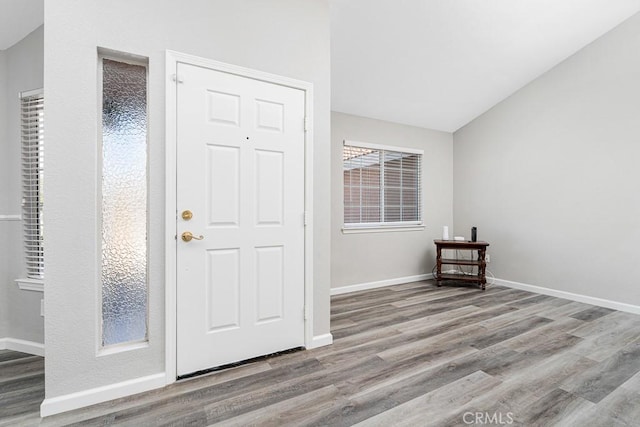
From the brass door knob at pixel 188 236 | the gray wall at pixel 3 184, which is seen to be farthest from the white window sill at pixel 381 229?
the gray wall at pixel 3 184

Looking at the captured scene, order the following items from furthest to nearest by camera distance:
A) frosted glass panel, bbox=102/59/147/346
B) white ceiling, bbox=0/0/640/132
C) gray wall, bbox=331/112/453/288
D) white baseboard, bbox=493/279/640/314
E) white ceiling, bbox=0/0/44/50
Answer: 1. gray wall, bbox=331/112/453/288
2. white baseboard, bbox=493/279/640/314
3. white ceiling, bbox=0/0/640/132
4. white ceiling, bbox=0/0/44/50
5. frosted glass panel, bbox=102/59/147/346

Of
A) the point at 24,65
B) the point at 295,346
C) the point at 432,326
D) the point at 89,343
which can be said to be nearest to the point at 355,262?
the point at 432,326

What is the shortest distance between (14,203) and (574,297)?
588 centimetres

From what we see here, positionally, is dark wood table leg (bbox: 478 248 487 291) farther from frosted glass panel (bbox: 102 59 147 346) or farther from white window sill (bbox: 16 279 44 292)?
white window sill (bbox: 16 279 44 292)

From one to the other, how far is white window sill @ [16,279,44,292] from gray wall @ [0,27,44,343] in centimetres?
4

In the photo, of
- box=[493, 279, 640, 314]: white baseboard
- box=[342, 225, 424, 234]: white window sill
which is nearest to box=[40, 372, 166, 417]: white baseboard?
box=[342, 225, 424, 234]: white window sill

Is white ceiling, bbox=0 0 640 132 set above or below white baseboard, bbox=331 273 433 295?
above

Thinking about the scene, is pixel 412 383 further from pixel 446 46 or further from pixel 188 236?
pixel 446 46

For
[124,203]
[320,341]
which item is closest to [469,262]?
[320,341]

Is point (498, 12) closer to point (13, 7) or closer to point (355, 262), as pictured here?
point (355, 262)

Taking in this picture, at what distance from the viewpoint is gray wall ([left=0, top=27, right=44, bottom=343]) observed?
7.93 ft

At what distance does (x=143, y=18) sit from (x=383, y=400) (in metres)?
2.77

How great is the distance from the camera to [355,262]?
4.25 metres

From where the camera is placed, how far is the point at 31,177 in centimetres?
246
